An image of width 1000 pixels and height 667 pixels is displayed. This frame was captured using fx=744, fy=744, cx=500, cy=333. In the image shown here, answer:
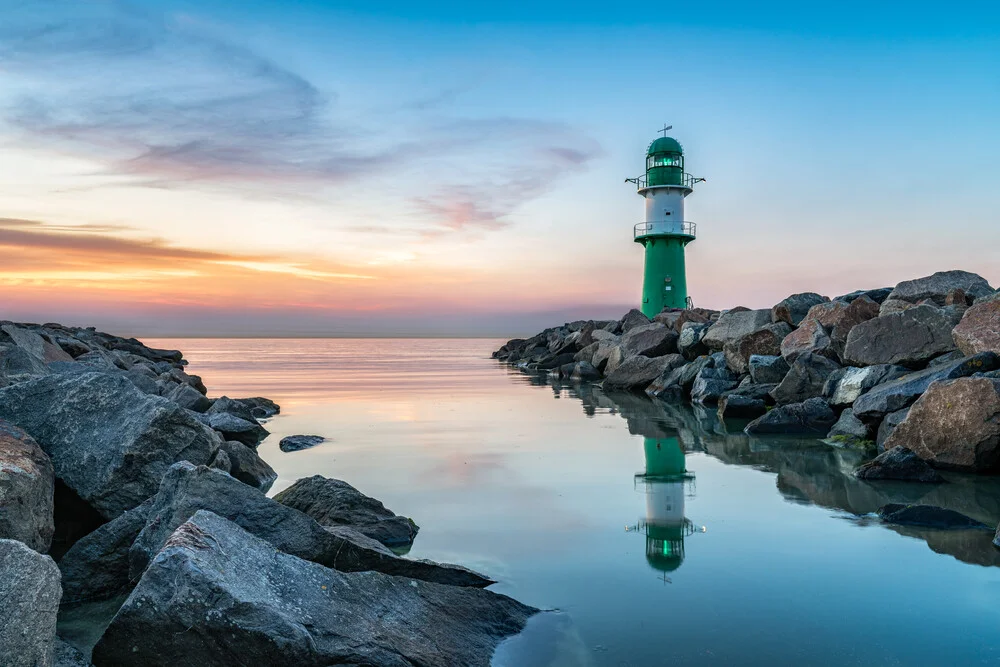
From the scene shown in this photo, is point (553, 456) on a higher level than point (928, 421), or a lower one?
lower

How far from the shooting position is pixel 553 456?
10117mm

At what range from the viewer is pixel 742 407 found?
1330 cm

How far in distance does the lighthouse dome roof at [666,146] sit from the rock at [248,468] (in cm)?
3101

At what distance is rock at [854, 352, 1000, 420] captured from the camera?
9180mm

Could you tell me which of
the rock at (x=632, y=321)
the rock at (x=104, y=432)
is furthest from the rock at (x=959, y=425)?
the rock at (x=632, y=321)

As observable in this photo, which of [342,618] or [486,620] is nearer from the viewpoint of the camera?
[342,618]

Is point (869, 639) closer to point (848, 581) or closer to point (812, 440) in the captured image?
point (848, 581)

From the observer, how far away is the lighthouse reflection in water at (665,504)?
18.6 feet

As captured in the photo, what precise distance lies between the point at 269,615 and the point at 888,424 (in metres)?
8.76

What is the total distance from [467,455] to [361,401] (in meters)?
8.16

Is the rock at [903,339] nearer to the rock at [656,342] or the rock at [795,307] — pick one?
the rock at [795,307]

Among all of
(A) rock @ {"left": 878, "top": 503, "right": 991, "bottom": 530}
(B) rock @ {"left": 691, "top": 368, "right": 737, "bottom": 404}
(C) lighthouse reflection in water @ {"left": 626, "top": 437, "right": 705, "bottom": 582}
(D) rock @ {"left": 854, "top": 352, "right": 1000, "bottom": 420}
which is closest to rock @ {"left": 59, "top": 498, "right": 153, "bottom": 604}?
(C) lighthouse reflection in water @ {"left": 626, "top": 437, "right": 705, "bottom": 582}

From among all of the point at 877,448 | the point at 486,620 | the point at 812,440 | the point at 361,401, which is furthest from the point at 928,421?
the point at 361,401

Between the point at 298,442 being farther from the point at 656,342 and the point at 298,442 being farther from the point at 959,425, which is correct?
the point at 656,342
